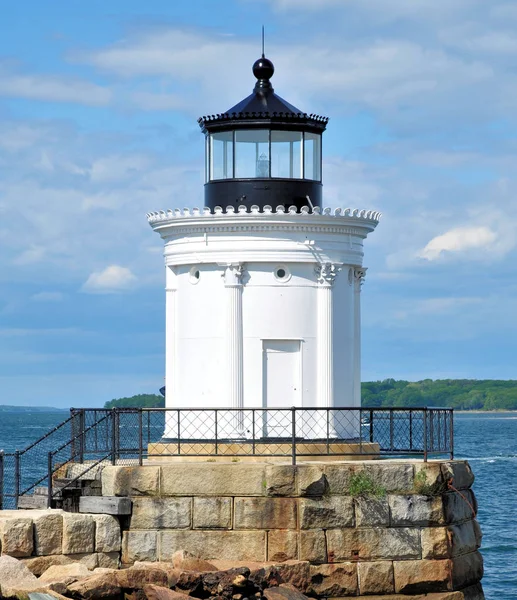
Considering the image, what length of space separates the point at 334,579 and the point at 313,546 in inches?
19.3

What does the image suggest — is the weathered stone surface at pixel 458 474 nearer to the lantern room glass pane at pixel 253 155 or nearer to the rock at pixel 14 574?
the lantern room glass pane at pixel 253 155

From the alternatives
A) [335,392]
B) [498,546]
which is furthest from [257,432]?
[498,546]

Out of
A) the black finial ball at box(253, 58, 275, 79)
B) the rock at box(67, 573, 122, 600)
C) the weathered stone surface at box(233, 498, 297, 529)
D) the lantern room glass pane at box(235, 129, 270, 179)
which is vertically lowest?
the rock at box(67, 573, 122, 600)

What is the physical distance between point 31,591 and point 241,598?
2.40 meters

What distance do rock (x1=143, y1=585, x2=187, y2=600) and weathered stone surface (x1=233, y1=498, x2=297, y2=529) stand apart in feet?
5.39

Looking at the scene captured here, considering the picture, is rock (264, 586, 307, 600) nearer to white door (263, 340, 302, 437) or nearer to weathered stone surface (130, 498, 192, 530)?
weathered stone surface (130, 498, 192, 530)

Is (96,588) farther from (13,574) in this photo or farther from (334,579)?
(334,579)

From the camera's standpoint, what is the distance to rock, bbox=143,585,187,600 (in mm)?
16031

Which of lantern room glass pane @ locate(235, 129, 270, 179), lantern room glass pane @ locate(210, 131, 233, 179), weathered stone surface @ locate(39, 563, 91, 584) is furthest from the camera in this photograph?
lantern room glass pane @ locate(210, 131, 233, 179)

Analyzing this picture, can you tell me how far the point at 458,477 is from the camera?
60.7ft

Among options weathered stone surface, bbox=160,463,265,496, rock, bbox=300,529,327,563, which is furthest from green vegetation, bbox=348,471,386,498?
weathered stone surface, bbox=160,463,265,496

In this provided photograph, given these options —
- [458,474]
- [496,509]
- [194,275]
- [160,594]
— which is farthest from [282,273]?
[496,509]

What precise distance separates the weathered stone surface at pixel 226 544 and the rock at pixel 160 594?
1289 millimetres

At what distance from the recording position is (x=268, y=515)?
1748 centimetres
